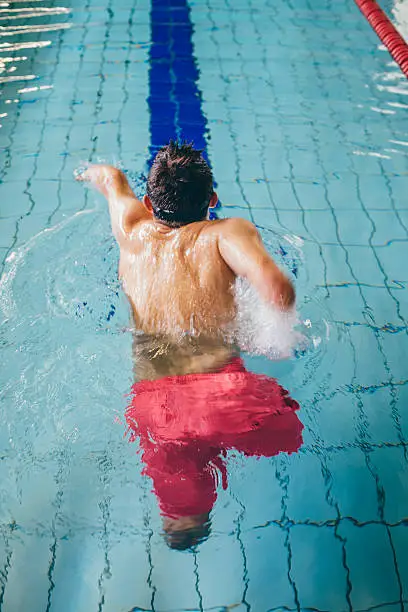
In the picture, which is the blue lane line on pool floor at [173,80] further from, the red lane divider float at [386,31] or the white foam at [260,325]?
the white foam at [260,325]

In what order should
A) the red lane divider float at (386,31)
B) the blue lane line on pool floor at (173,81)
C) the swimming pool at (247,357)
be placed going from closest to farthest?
the swimming pool at (247,357)
the blue lane line on pool floor at (173,81)
the red lane divider float at (386,31)

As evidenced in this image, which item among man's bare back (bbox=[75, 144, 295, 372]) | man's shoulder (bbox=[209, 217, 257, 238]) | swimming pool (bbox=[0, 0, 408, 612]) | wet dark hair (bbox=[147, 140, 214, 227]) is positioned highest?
wet dark hair (bbox=[147, 140, 214, 227])

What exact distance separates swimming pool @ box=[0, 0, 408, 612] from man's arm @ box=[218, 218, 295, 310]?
0.84 meters

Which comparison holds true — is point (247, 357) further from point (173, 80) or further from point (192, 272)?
point (173, 80)

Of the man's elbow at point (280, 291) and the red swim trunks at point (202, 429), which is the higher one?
the man's elbow at point (280, 291)

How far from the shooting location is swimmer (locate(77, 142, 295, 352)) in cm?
190

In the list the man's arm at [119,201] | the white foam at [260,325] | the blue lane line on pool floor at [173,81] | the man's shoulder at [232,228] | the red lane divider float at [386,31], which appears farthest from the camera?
the red lane divider float at [386,31]

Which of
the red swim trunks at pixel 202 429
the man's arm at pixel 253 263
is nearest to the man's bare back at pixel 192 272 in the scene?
the man's arm at pixel 253 263

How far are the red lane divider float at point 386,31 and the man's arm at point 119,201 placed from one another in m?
3.69

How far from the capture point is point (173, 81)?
5.20 meters

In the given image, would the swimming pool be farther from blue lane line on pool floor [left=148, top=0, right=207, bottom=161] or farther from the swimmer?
the swimmer

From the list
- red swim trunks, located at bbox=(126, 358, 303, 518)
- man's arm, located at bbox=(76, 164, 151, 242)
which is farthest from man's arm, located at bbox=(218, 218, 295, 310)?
man's arm, located at bbox=(76, 164, 151, 242)

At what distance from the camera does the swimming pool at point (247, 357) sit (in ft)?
7.17

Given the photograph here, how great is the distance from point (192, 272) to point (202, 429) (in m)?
0.56
